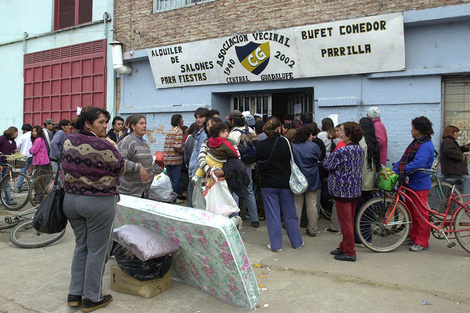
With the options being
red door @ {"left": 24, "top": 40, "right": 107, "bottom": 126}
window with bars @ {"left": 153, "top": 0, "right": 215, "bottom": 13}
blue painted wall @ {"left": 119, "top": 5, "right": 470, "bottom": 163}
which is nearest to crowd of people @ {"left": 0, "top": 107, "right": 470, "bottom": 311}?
blue painted wall @ {"left": 119, "top": 5, "right": 470, "bottom": 163}

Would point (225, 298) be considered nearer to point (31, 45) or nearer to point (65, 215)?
point (65, 215)

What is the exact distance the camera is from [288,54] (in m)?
8.96

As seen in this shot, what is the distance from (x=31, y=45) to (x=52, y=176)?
310 inches

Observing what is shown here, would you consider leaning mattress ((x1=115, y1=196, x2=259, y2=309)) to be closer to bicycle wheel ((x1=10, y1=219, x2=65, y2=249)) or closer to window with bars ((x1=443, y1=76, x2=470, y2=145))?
bicycle wheel ((x1=10, y1=219, x2=65, y2=249))

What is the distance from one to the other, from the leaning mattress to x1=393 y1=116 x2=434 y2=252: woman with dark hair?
2801mm

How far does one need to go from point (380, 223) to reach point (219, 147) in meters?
2.36

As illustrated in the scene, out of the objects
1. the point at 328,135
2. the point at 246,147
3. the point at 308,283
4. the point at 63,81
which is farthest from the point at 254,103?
the point at 63,81

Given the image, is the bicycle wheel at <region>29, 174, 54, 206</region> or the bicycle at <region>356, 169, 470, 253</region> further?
the bicycle wheel at <region>29, 174, 54, 206</region>

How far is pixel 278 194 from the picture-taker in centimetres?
545

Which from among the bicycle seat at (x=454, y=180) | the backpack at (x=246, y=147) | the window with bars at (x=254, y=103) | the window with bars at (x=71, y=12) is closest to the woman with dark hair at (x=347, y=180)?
the backpack at (x=246, y=147)

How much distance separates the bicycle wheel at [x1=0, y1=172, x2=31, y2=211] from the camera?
27.6 ft

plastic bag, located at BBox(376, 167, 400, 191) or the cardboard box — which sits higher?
plastic bag, located at BBox(376, 167, 400, 191)

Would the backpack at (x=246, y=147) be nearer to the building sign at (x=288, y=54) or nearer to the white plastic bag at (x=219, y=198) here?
the white plastic bag at (x=219, y=198)

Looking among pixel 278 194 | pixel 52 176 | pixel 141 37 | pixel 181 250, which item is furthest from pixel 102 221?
pixel 141 37
